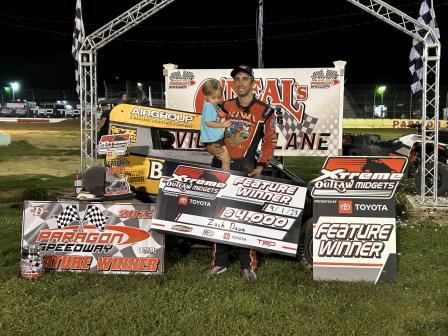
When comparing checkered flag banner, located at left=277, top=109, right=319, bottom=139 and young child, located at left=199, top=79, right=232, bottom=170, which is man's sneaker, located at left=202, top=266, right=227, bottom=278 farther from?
checkered flag banner, located at left=277, top=109, right=319, bottom=139

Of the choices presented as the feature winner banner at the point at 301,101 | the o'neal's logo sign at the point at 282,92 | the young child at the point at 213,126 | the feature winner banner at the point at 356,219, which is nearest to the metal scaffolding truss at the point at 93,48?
the feature winner banner at the point at 301,101

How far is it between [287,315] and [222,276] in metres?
1.00

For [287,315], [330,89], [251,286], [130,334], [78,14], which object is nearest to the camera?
[130,334]

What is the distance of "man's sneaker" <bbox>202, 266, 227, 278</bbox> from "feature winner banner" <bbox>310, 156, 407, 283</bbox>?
89 centimetres

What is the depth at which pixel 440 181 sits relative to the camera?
9.70m

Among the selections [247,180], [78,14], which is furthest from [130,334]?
[78,14]

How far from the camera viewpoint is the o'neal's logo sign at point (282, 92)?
10.4 meters

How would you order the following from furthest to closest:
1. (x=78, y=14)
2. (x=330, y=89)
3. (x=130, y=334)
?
1. (x=78, y=14)
2. (x=330, y=89)
3. (x=130, y=334)

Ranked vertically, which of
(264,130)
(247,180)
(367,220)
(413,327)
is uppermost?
(264,130)

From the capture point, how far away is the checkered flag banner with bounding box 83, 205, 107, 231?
4.62 meters

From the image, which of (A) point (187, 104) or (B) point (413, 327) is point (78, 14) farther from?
(B) point (413, 327)

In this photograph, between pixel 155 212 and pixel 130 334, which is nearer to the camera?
pixel 130 334

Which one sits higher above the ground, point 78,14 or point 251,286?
point 78,14

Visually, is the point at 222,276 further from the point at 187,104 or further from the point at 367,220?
the point at 187,104
